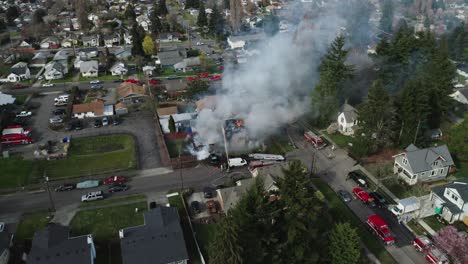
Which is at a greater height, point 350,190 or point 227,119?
point 227,119

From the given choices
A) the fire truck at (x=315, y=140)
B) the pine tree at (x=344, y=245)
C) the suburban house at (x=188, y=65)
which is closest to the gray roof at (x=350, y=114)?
the fire truck at (x=315, y=140)

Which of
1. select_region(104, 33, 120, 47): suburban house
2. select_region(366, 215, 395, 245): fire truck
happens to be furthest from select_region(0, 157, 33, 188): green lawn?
select_region(104, 33, 120, 47): suburban house

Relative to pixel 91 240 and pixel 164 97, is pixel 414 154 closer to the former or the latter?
pixel 91 240

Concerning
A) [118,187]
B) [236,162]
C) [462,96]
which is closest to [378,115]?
[236,162]

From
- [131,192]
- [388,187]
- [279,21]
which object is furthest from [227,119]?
[279,21]

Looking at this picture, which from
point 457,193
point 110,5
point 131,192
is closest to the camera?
point 457,193
